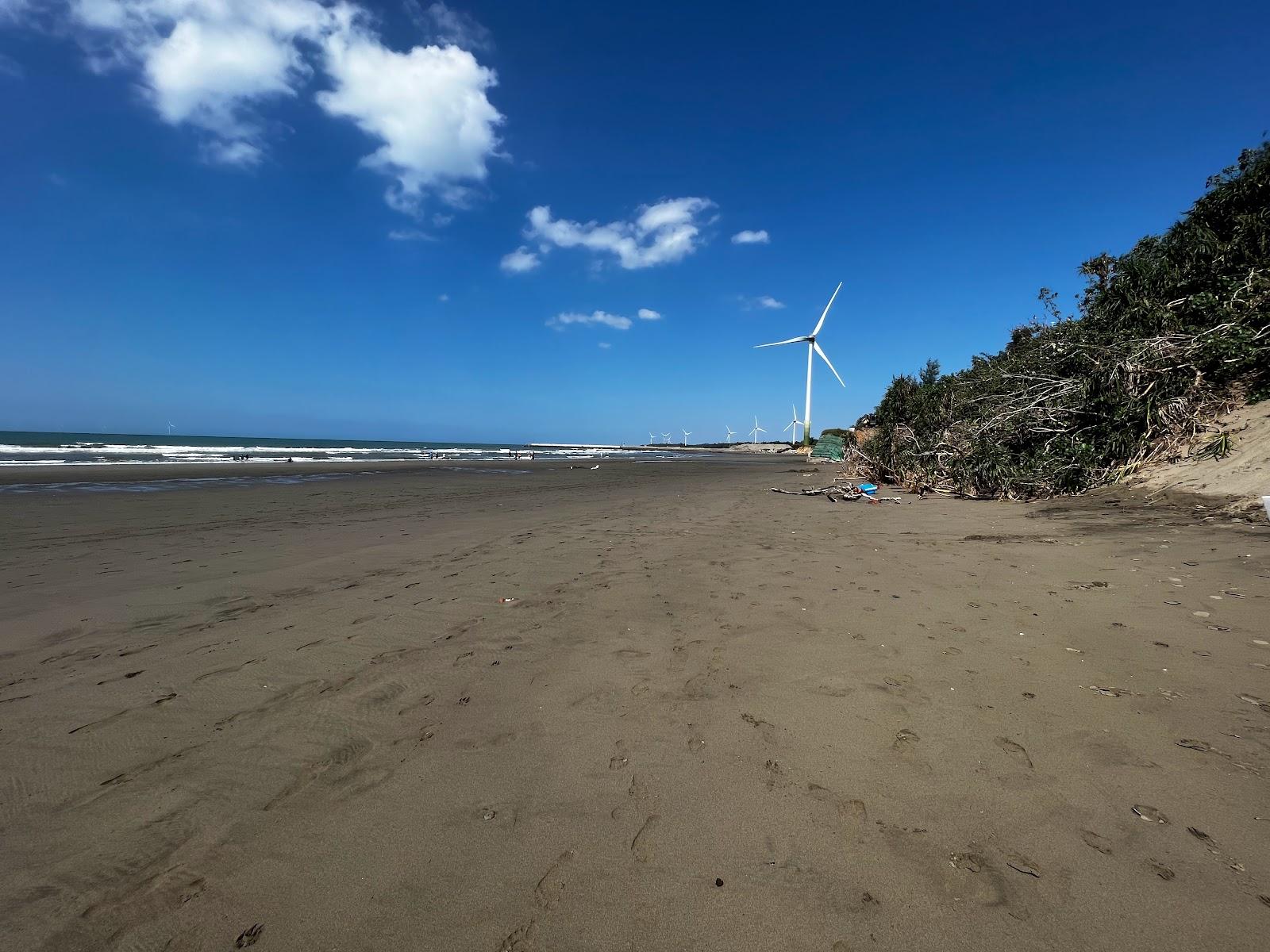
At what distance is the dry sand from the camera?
186 cm

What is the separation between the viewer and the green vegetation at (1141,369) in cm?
1037

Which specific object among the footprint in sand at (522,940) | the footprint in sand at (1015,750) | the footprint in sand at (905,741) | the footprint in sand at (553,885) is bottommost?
the footprint in sand at (522,940)

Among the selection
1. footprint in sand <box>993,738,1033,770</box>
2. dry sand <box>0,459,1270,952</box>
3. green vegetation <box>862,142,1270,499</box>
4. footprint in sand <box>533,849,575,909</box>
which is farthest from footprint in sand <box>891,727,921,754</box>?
green vegetation <box>862,142,1270,499</box>

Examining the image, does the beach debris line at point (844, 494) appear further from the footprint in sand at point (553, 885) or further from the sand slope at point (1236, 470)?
the footprint in sand at point (553, 885)

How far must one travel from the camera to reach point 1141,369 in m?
10.6

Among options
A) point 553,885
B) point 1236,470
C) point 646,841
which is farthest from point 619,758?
point 1236,470

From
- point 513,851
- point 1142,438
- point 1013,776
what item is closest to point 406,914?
point 513,851

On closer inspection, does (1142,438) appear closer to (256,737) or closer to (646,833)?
(646,833)

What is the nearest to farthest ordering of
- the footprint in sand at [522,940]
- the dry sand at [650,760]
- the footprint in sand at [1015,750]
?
the footprint in sand at [522,940] → the dry sand at [650,760] → the footprint in sand at [1015,750]

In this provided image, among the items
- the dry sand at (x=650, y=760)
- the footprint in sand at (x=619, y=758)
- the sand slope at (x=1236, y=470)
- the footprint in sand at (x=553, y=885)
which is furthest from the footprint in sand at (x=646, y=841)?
the sand slope at (x=1236, y=470)

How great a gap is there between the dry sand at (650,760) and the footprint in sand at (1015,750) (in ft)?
0.06

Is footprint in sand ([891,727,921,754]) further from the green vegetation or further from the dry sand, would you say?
the green vegetation

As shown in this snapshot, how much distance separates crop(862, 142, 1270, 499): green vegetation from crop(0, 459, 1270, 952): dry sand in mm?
5971

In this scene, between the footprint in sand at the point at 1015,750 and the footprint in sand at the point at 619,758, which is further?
the footprint in sand at the point at 619,758
